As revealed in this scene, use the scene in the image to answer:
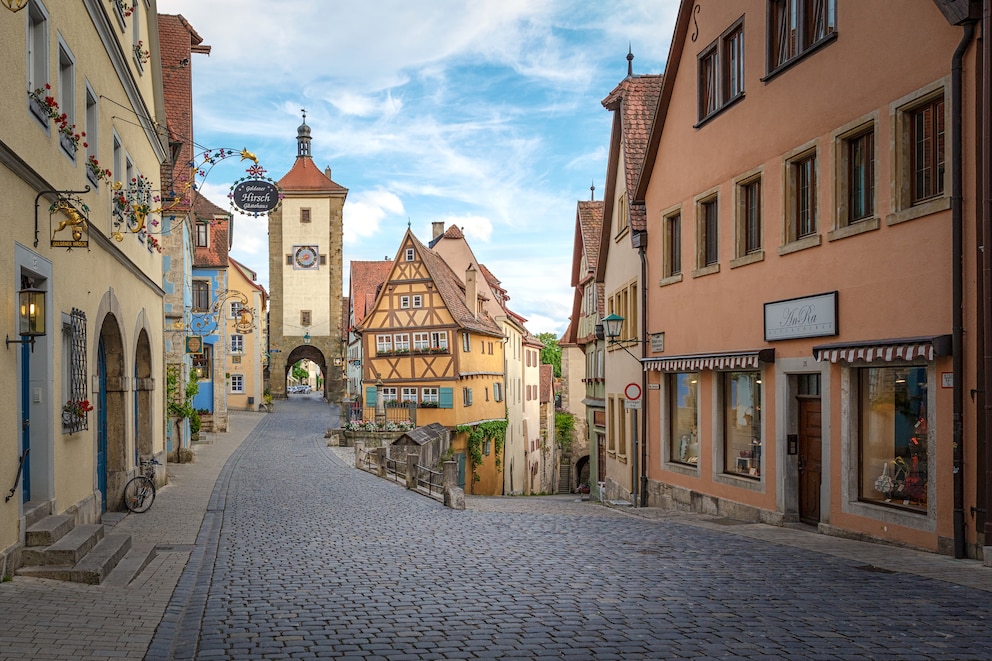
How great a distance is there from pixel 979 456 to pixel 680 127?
10320mm

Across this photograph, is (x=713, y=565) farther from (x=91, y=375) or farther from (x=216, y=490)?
(x=216, y=490)

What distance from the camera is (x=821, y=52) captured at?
13.7m

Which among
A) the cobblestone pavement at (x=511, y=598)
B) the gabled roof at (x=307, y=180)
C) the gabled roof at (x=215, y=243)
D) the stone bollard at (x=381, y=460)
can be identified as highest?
the gabled roof at (x=307, y=180)

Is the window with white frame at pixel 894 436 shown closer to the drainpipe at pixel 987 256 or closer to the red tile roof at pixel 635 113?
the drainpipe at pixel 987 256

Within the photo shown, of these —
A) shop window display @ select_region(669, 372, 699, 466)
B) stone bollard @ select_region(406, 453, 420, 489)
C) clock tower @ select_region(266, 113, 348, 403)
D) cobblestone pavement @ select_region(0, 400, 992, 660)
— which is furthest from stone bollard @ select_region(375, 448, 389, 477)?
clock tower @ select_region(266, 113, 348, 403)

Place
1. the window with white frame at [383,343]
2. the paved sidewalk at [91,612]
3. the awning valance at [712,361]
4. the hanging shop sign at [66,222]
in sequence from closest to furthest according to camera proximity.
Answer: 1. the paved sidewalk at [91,612]
2. the hanging shop sign at [66,222]
3. the awning valance at [712,361]
4. the window with white frame at [383,343]

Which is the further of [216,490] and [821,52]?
[216,490]

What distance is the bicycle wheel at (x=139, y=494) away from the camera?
1536cm

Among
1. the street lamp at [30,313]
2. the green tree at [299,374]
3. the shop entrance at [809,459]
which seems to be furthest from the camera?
the green tree at [299,374]

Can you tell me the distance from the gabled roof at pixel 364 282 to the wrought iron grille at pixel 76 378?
4828 centimetres

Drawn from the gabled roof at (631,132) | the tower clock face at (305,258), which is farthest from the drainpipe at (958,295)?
the tower clock face at (305,258)

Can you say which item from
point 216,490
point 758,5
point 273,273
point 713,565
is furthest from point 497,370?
point 713,565

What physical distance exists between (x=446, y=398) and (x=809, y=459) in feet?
93.4

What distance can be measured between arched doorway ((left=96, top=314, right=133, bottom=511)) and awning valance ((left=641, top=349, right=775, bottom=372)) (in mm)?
9676
